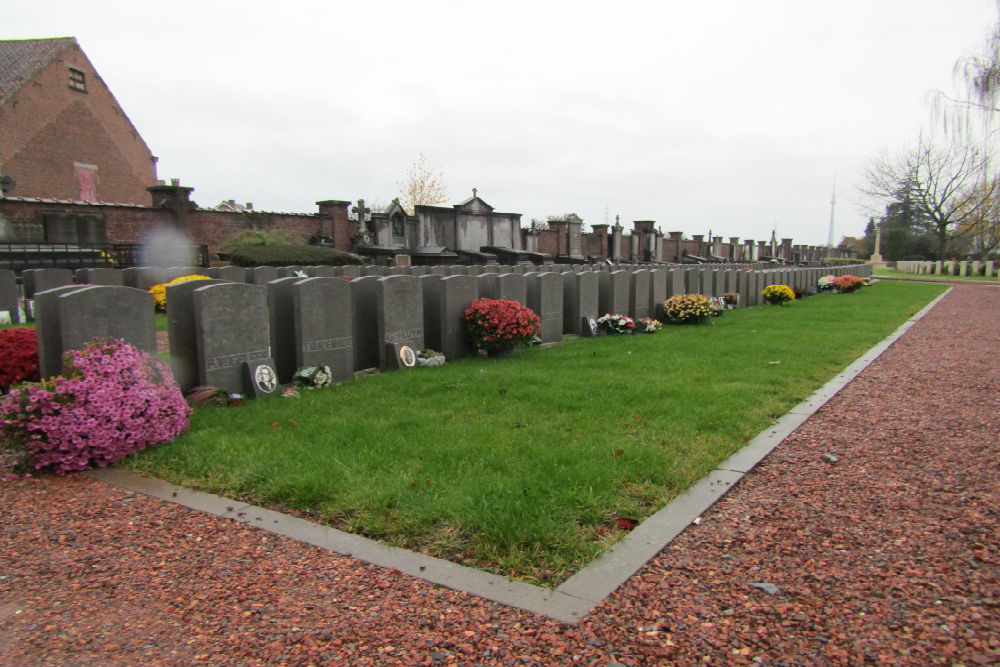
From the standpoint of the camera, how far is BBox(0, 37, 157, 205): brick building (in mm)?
33969

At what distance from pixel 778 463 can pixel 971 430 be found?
6.73 feet

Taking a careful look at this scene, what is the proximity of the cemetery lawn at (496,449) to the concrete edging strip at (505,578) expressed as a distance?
76mm

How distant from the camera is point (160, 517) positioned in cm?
347

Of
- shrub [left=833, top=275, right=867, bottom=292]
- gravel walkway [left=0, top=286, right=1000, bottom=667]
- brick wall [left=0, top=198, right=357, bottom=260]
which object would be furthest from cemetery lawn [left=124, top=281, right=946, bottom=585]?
shrub [left=833, top=275, right=867, bottom=292]

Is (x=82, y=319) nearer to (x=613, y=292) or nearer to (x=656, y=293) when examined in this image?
(x=613, y=292)

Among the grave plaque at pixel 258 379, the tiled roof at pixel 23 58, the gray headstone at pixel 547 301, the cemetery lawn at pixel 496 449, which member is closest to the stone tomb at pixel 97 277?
the grave plaque at pixel 258 379

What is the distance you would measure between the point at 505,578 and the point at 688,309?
1045cm

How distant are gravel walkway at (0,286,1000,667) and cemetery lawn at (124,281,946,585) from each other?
349 millimetres

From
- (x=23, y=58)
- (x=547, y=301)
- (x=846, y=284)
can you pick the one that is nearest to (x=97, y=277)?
(x=547, y=301)

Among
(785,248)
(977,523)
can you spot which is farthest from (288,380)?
(785,248)

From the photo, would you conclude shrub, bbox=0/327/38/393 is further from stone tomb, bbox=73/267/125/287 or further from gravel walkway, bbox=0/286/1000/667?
stone tomb, bbox=73/267/125/287

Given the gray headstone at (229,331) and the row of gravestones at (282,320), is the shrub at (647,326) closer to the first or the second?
the row of gravestones at (282,320)

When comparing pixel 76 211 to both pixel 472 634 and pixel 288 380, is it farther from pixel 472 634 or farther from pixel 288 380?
pixel 472 634

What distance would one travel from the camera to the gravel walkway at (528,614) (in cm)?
230
